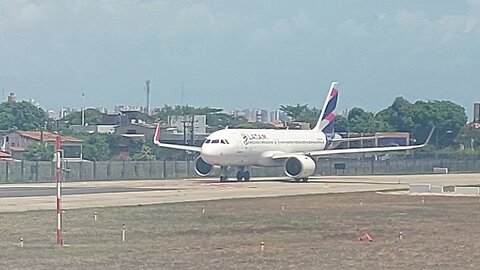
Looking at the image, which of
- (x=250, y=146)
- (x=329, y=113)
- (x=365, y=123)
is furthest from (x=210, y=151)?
(x=365, y=123)

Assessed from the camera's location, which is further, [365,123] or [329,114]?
[365,123]

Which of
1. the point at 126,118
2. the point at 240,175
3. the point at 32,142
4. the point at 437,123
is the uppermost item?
the point at 126,118

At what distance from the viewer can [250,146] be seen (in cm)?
7250

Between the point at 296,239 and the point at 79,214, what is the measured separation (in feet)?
36.8

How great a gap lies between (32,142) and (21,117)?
44080 mm

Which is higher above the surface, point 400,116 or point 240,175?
point 400,116

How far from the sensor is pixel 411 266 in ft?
73.8

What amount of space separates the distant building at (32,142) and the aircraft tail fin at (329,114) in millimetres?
38246

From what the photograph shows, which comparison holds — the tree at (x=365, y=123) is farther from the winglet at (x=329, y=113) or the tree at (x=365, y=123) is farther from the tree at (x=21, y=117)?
the winglet at (x=329, y=113)

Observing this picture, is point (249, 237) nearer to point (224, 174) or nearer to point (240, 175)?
point (224, 174)

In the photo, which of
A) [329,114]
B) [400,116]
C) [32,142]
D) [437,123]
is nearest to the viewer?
[329,114]

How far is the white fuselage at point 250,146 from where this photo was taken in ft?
231

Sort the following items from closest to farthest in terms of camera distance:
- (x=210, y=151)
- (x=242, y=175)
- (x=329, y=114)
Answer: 1. (x=210, y=151)
2. (x=242, y=175)
3. (x=329, y=114)

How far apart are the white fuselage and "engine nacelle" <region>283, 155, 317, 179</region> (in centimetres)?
184
